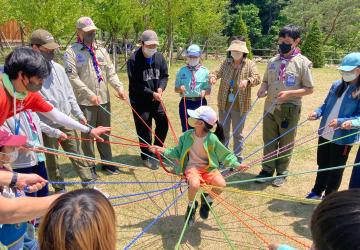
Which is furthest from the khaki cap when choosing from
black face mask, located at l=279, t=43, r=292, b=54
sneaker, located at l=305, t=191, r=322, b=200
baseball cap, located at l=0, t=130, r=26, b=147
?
baseball cap, located at l=0, t=130, r=26, b=147

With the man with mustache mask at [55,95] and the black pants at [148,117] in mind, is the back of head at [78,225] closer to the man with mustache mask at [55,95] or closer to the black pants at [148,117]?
the man with mustache mask at [55,95]

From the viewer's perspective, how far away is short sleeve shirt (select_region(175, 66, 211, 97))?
16.1 ft

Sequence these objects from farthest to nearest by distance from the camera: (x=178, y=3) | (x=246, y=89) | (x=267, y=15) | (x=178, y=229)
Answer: (x=267, y=15)
(x=178, y=3)
(x=246, y=89)
(x=178, y=229)

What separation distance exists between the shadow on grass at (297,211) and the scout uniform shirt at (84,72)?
254cm

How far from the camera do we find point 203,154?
3516 millimetres

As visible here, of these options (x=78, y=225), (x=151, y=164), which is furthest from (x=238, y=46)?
(x=78, y=225)

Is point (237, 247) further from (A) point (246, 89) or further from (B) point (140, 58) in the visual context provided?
(B) point (140, 58)

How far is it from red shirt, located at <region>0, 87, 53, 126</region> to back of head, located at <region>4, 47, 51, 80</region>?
0.15 m

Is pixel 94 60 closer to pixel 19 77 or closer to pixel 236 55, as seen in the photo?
pixel 236 55

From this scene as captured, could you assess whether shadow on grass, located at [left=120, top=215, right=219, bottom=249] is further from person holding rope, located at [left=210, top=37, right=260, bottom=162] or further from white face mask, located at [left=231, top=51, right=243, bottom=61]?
white face mask, located at [left=231, top=51, right=243, bottom=61]

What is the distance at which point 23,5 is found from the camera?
10.9 m

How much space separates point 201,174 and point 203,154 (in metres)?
0.21

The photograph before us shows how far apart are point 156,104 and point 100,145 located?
100cm

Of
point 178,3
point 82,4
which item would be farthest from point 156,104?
point 178,3
